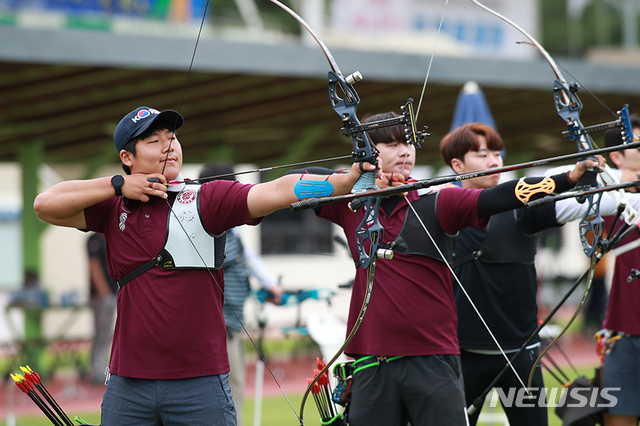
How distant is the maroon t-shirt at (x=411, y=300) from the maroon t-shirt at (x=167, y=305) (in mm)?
520

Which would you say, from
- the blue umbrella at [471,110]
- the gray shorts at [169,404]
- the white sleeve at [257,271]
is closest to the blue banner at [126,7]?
the blue umbrella at [471,110]

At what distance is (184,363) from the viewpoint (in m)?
2.25

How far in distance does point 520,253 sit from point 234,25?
5466 millimetres

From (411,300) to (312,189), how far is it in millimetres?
592

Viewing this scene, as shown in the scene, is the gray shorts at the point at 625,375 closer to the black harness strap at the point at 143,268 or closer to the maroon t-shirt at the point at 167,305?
the maroon t-shirt at the point at 167,305

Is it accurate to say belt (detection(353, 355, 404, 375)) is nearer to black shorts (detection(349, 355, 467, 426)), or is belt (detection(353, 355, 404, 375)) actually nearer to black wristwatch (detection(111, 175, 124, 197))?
black shorts (detection(349, 355, 467, 426))

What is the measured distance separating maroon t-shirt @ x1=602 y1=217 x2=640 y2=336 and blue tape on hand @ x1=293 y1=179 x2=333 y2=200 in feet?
5.28

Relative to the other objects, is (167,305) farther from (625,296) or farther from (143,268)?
(625,296)

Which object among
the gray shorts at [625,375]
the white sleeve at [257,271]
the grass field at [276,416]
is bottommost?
the grass field at [276,416]

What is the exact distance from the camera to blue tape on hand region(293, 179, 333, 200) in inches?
87.8

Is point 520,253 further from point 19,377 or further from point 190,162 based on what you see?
point 190,162

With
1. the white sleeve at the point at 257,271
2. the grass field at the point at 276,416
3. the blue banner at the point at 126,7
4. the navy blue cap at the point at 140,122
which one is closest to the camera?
the navy blue cap at the point at 140,122

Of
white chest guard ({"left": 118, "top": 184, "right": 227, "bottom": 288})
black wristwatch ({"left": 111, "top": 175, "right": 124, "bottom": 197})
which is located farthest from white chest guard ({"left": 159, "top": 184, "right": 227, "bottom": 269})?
black wristwatch ({"left": 111, "top": 175, "right": 124, "bottom": 197})

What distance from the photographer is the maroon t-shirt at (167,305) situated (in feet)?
7.40
